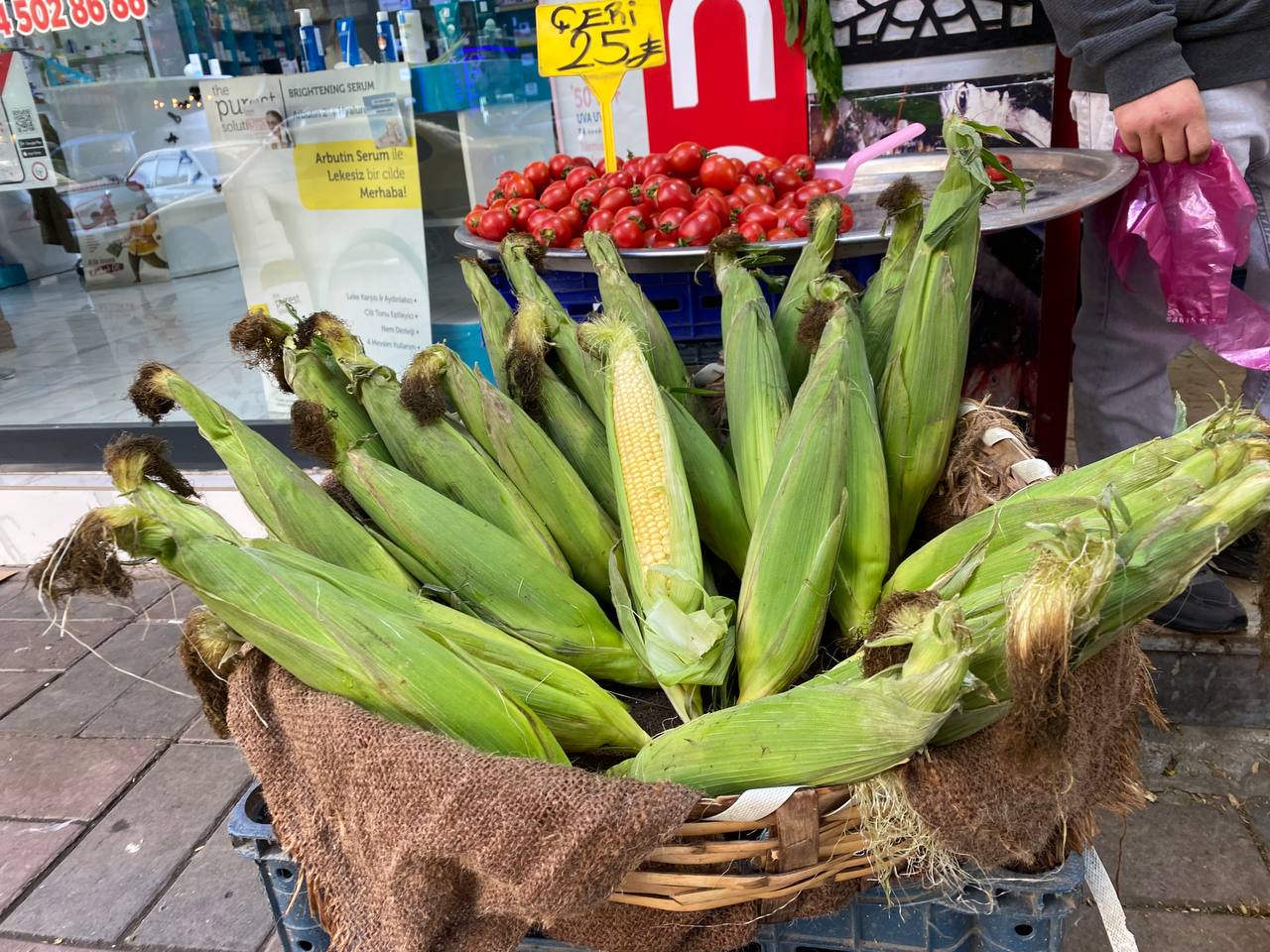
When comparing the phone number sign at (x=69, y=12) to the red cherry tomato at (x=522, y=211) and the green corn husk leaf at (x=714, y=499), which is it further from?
the green corn husk leaf at (x=714, y=499)

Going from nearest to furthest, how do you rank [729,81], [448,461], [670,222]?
[448,461]
[670,222]
[729,81]

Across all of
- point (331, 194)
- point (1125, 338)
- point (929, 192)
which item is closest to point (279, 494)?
point (929, 192)

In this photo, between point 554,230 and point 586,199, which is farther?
point 586,199

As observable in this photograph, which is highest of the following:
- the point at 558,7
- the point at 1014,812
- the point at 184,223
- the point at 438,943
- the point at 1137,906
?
the point at 558,7

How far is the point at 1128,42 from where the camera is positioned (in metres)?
1.85

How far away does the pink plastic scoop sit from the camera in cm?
194

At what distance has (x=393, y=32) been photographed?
309cm

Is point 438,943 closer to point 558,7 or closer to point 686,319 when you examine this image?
point 686,319

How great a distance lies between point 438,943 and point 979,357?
2.65m

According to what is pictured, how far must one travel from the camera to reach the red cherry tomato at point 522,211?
88.2 inches

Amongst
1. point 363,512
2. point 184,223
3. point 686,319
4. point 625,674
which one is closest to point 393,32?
point 184,223

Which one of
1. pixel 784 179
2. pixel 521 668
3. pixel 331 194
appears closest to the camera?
pixel 521 668

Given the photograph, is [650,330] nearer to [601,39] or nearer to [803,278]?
[803,278]

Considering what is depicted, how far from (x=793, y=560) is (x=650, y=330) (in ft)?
1.81
